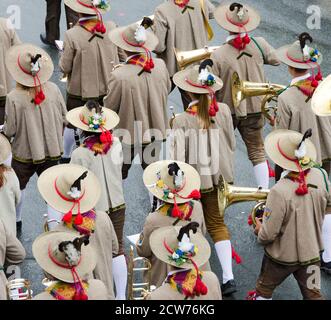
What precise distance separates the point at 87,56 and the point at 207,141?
216 centimetres

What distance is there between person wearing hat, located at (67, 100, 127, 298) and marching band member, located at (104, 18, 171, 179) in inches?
35.8

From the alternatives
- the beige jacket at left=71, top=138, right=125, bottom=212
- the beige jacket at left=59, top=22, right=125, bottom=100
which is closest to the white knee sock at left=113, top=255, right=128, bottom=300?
the beige jacket at left=71, top=138, right=125, bottom=212

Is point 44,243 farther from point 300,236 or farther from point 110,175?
point 300,236

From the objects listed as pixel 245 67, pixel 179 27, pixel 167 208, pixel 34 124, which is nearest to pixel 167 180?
pixel 167 208

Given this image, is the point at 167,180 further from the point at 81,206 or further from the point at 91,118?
the point at 91,118

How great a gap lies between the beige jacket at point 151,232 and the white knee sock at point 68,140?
2.99m

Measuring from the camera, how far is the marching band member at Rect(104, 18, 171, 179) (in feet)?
35.4

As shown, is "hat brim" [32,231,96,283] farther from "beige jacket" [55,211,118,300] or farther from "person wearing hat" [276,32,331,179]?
"person wearing hat" [276,32,331,179]

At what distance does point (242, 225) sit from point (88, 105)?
2536mm

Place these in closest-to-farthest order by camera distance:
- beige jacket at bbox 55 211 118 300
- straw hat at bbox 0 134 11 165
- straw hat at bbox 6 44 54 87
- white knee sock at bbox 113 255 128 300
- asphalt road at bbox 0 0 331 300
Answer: beige jacket at bbox 55 211 118 300 < straw hat at bbox 0 134 11 165 < white knee sock at bbox 113 255 128 300 < straw hat at bbox 6 44 54 87 < asphalt road at bbox 0 0 331 300

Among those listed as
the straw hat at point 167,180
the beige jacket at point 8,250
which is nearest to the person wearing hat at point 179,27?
the straw hat at point 167,180

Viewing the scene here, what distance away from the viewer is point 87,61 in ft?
37.9

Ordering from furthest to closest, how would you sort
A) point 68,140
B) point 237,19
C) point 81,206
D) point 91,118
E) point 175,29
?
1. point 175,29
2. point 68,140
3. point 237,19
4. point 91,118
5. point 81,206

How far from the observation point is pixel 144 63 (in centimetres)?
1082
